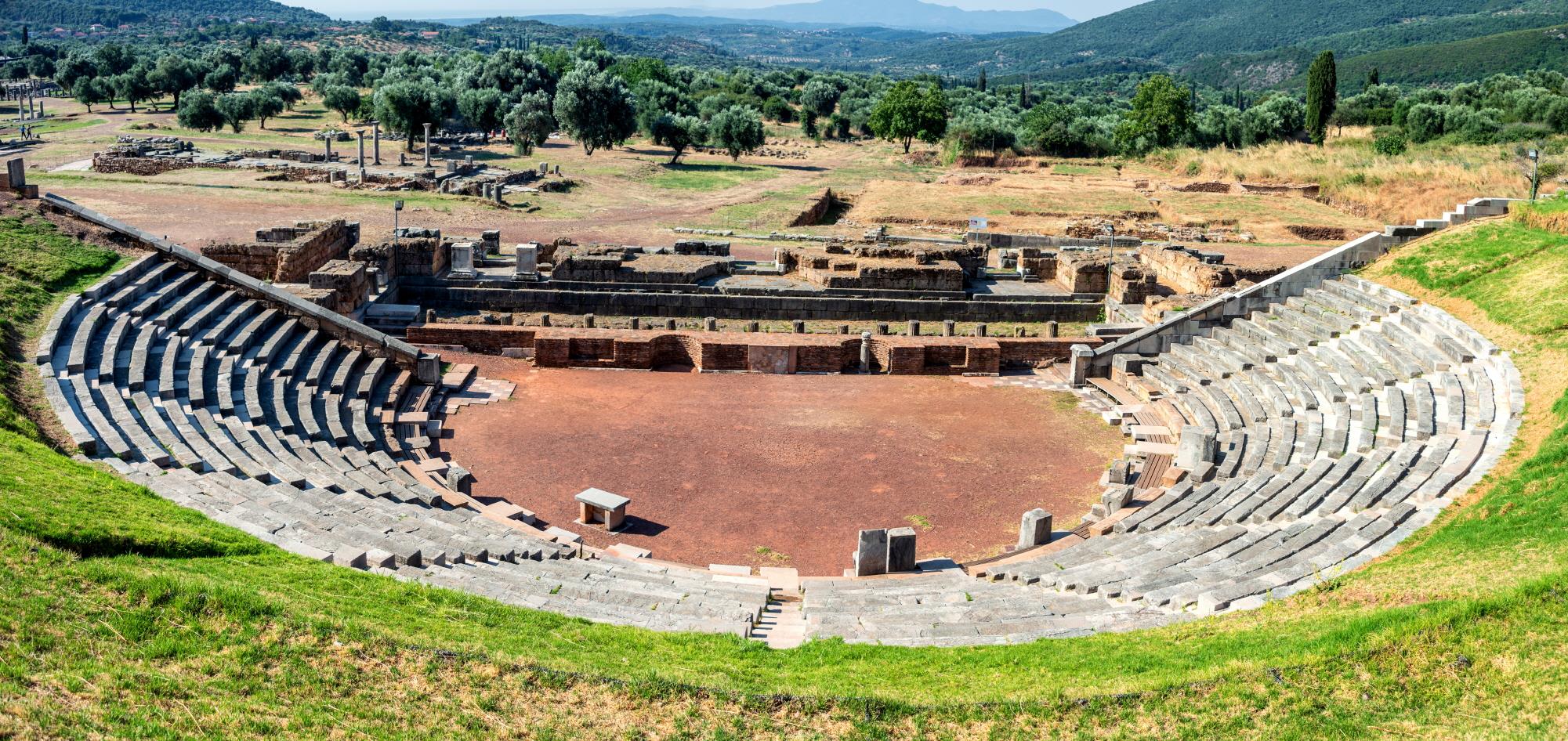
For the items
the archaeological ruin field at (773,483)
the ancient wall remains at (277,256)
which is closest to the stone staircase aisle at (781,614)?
the archaeological ruin field at (773,483)

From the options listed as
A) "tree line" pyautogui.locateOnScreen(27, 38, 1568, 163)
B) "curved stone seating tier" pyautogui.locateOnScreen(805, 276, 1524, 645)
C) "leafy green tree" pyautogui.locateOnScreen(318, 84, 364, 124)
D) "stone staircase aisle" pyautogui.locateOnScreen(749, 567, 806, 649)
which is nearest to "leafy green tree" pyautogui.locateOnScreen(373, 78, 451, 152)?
"tree line" pyautogui.locateOnScreen(27, 38, 1568, 163)

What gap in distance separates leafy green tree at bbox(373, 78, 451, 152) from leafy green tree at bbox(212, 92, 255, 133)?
468 inches

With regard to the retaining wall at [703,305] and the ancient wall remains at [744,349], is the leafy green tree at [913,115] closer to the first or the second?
the retaining wall at [703,305]

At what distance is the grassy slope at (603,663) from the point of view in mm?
9430

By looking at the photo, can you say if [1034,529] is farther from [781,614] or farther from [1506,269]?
[1506,269]

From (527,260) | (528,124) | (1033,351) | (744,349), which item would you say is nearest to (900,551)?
(744,349)

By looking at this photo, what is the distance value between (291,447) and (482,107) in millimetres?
68600

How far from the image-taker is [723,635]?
41.8ft

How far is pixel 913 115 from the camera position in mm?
90688

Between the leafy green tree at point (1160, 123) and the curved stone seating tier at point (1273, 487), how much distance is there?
60769 millimetres

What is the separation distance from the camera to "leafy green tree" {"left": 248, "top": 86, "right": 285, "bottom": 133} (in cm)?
8894

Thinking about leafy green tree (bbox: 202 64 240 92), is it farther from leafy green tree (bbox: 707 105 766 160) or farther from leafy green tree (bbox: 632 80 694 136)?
leafy green tree (bbox: 707 105 766 160)

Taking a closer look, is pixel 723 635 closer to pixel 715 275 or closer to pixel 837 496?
pixel 837 496

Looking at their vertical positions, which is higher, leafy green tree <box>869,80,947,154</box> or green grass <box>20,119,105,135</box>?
leafy green tree <box>869,80,947,154</box>
